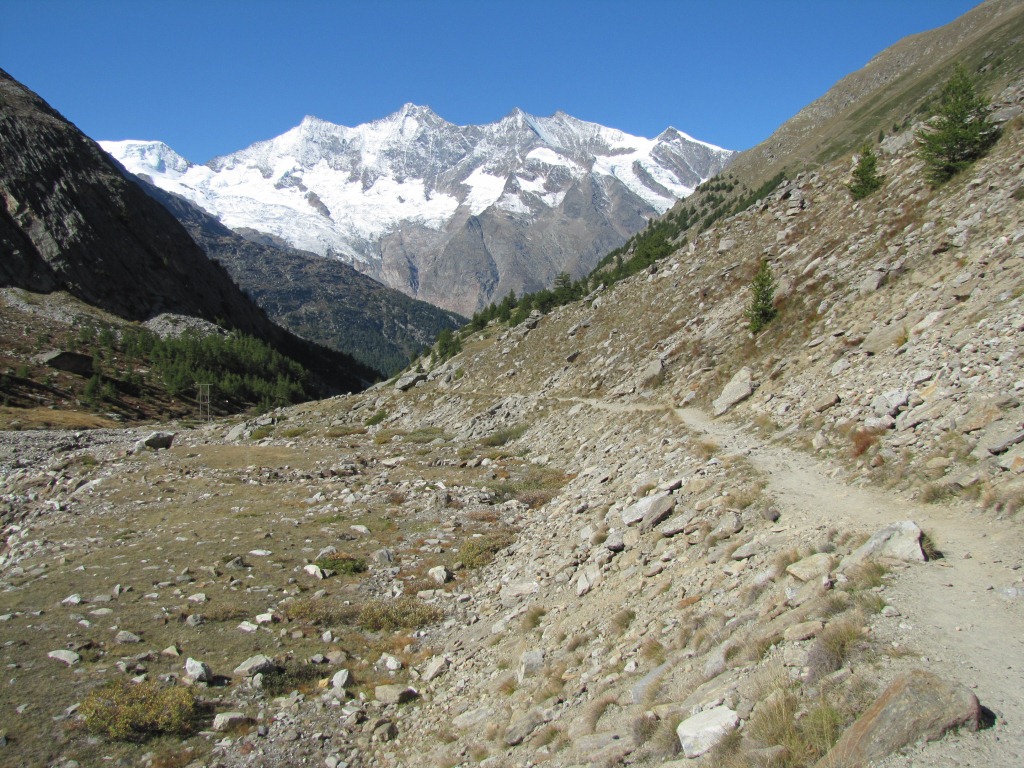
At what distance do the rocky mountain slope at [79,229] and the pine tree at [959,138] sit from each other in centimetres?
17763

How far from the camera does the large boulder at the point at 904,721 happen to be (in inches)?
230

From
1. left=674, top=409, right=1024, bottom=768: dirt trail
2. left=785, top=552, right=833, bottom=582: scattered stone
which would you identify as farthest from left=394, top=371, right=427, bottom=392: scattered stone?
left=785, top=552, right=833, bottom=582: scattered stone

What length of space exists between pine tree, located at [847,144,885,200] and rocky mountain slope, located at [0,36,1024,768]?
16.7 ft

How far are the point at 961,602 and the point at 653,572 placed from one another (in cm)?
595

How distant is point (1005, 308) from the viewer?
17156mm

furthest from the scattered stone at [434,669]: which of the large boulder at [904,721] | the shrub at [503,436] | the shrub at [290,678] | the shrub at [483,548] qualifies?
the shrub at [503,436]

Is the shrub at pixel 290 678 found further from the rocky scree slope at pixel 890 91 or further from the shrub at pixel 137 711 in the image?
the rocky scree slope at pixel 890 91

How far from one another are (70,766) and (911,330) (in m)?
25.3

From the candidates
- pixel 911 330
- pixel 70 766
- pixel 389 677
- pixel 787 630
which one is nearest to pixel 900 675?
pixel 787 630

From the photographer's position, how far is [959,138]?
30734mm

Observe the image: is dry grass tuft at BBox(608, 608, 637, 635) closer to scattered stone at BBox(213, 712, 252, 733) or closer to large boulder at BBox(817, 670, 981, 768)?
large boulder at BBox(817, 670, 981, 768)

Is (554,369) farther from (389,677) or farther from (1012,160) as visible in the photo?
(389,677)

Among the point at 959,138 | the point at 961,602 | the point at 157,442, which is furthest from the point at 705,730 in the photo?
the point at 157,442

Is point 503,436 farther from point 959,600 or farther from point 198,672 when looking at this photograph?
point 959,600
